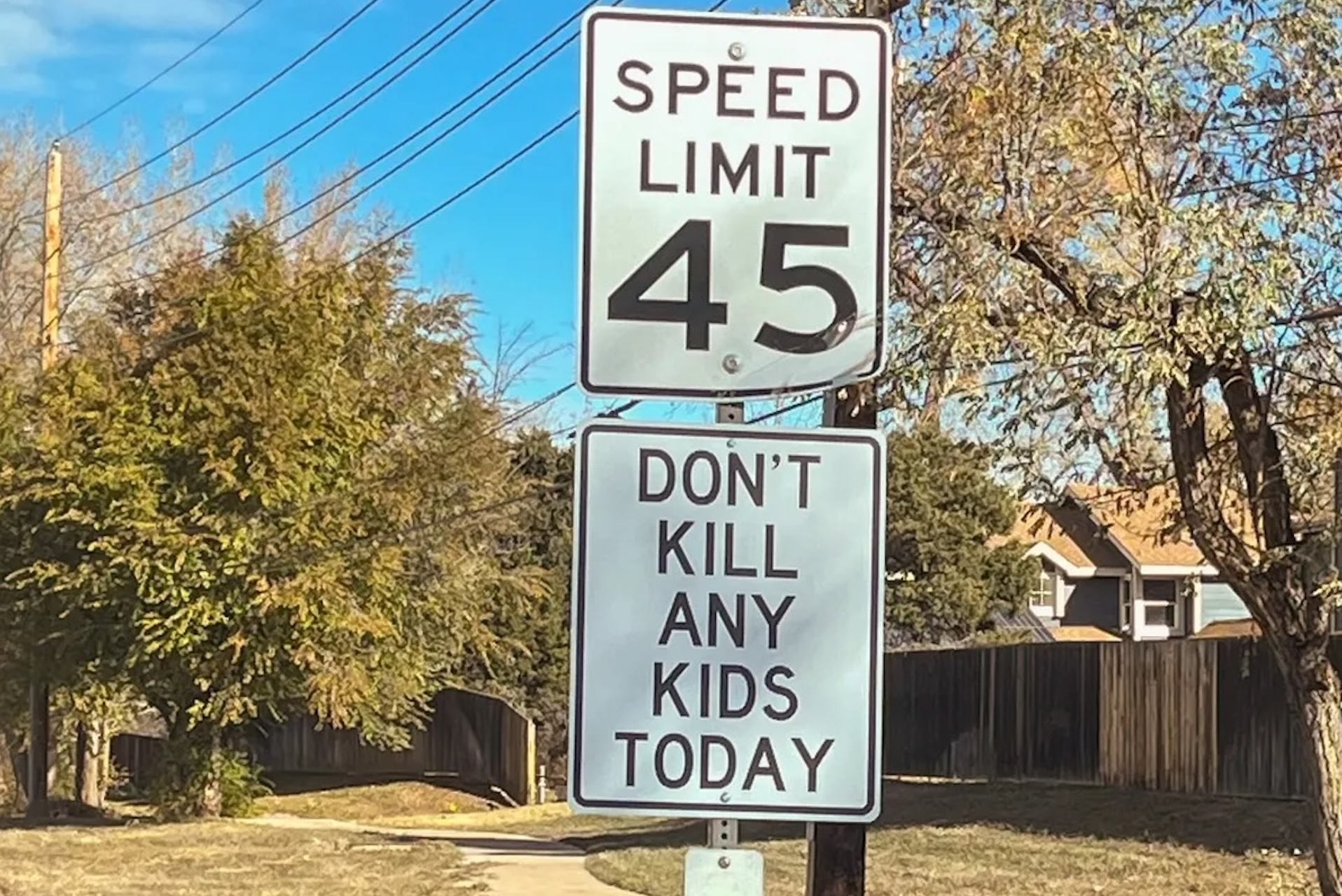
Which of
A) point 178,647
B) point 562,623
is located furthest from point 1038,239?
point 562,623

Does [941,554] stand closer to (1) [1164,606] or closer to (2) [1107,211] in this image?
(1) [1164,606]

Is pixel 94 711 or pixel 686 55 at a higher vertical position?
pixel 686 55

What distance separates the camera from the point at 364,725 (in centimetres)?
2433

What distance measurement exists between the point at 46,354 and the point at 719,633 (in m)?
23.5

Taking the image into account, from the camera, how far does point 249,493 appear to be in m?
22.3

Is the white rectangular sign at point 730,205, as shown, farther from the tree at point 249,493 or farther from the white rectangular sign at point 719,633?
the tree at point 249,493

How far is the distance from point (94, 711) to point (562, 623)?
8598mm

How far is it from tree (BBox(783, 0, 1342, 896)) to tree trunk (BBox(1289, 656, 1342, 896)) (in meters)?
1.63

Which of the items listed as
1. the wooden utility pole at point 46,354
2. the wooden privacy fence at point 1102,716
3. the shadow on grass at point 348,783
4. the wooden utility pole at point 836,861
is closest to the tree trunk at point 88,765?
the wooden utility pole at point 46,354

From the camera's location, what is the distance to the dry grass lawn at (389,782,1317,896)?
45.1 ft

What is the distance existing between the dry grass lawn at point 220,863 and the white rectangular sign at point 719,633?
1289cm

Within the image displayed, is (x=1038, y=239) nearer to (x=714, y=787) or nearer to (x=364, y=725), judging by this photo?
(x=714, y=787)

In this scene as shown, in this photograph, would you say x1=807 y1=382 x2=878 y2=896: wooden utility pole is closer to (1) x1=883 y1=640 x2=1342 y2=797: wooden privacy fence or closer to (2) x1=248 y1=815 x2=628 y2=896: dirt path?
(2) x1=248 y1=815 x2=628 y2=896: dirt path

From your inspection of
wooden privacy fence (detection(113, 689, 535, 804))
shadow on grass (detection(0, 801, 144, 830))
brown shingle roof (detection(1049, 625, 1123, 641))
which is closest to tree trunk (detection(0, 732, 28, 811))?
wooden privacy fence (detection(113, 689, 535, 804))
